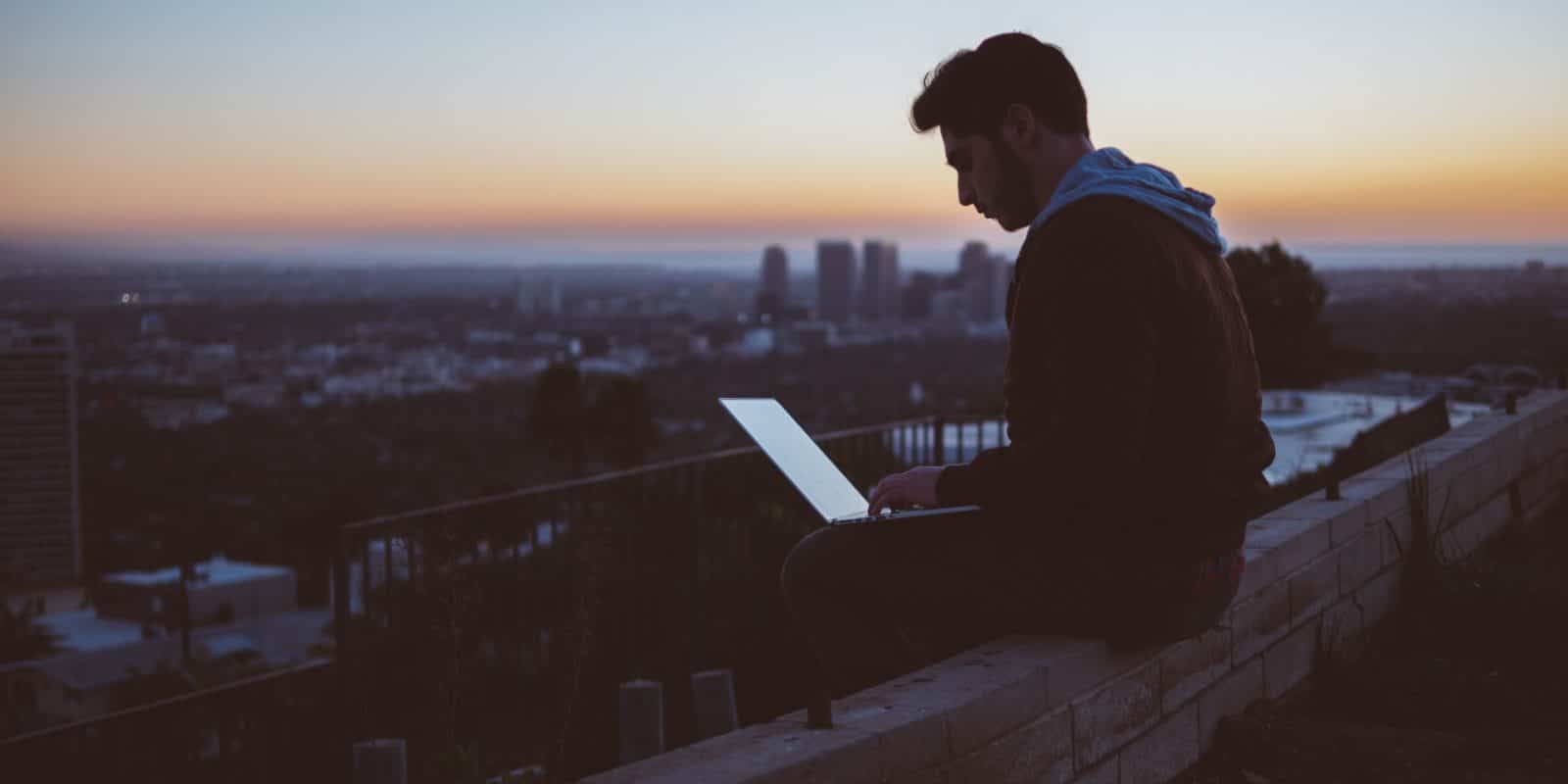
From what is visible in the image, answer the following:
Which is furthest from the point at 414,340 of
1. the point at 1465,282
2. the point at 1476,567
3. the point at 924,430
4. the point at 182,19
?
the point at 1476,567

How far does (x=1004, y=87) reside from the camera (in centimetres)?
259

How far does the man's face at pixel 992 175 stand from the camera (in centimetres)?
266

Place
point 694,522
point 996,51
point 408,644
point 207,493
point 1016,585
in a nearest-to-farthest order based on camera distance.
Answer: point 996,51 < point 1016,585 < point 408,644 < point 694,522 < point 207,493

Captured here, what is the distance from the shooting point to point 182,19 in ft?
122

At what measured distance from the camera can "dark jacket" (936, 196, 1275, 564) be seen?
2432 mm

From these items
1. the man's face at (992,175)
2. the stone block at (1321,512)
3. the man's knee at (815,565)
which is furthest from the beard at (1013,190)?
the stone block at (1321,512)

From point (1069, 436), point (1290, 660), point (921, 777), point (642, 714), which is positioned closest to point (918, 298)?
point (642, 714)

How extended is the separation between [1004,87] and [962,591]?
964 mm

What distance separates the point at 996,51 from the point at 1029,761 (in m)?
1.30

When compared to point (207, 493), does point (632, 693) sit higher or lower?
higher

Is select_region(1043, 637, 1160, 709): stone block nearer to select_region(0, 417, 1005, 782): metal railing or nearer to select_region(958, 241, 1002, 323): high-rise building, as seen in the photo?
select_region(0, 417, 1005, 782): metal railing

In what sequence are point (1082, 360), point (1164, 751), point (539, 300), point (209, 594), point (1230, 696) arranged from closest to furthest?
point (1082, 360) → point (1164, 751) → point (1230, 696) → point (209, 594) → point (539, 300)

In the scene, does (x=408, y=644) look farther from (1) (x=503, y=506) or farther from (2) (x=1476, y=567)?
(2) (x=1476, y=567)

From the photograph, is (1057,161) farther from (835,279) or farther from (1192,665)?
(835,279)
